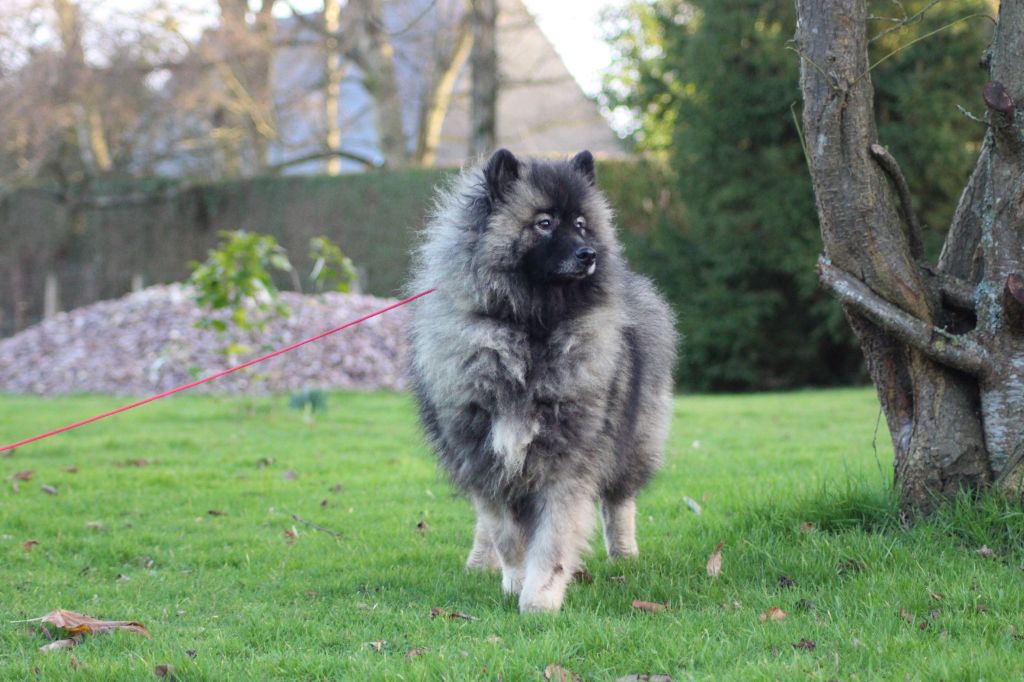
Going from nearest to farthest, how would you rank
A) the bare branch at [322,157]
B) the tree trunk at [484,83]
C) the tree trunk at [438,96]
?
1. the tree trunk at [484,83]
2. the bare branch at [322,157]
3. the tree trunk at [438,96]

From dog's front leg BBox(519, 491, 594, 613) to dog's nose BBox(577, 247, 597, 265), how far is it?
1.03 meters

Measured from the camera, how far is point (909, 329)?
4.57m

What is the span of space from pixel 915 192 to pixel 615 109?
39.3 ft

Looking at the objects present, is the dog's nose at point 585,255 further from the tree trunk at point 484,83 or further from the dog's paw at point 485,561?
the tree trunk at point 484,83

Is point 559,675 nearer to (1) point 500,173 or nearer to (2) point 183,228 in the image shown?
(1) point 500,173

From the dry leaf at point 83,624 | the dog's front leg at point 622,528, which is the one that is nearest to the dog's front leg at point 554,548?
the dog's front leg at point 622,528

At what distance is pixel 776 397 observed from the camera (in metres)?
14.3

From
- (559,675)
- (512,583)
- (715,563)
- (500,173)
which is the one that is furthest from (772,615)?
Result: (500,173)

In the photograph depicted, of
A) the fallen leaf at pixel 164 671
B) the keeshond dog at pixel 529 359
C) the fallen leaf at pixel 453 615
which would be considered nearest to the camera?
the fallen leaf at pixel 164 671

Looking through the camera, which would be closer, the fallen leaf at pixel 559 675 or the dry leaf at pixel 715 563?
the fallen leaf at pixel 559 675

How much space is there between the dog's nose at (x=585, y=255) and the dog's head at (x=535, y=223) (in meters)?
0.01

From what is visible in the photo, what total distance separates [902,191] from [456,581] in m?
2.99

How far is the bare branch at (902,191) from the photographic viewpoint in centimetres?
473

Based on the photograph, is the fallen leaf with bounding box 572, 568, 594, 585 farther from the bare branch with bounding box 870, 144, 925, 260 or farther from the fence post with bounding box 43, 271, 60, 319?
the fence post with bounding box 43, 271, 60, 319
